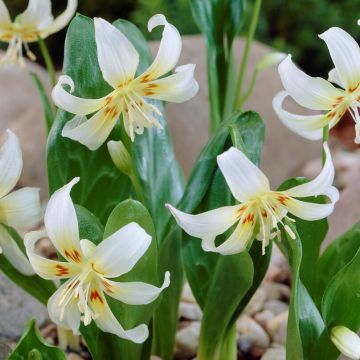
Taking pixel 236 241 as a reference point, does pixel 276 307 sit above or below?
below

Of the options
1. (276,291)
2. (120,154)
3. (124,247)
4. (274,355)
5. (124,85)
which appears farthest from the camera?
(276,291)

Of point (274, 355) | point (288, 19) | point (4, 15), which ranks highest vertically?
point (4, 15)

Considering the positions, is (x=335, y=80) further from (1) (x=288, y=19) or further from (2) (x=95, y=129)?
(1) (x=288, y=19)

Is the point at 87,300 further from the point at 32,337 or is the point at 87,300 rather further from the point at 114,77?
the point at 114,77

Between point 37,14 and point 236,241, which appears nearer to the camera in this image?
point 236,241

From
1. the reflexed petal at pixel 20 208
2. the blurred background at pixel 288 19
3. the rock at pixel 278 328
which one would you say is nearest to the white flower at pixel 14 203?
the reflexed petal at pixel 20 208

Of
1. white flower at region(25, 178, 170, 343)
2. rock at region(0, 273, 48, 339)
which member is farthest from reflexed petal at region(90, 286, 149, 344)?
rock at region(0, 273, 48, 339)

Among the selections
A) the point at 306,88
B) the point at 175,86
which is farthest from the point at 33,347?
the point at 306,88

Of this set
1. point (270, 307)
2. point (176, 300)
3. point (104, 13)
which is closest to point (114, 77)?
point (176, 300)
